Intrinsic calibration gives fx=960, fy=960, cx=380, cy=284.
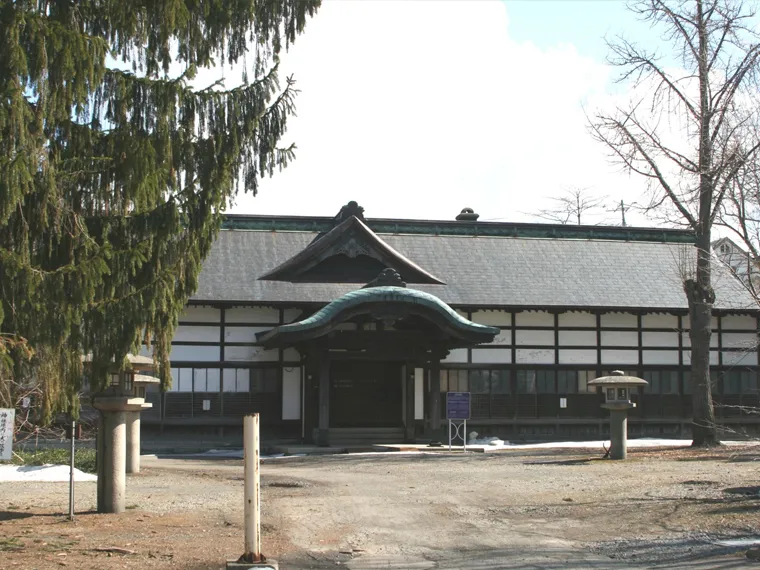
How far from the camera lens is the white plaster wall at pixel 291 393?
27672mm

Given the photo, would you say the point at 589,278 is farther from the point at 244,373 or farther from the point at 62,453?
the point at 62,453

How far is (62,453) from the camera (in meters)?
18.3

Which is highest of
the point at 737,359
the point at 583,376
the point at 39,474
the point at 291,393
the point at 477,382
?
the point at 737,359

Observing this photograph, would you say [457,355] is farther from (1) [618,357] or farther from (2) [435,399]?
(1) [618,357]

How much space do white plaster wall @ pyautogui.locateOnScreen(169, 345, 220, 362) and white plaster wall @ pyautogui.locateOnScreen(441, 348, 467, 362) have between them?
6824 millimetres

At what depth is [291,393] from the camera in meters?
27.8

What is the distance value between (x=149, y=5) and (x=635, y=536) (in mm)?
8149

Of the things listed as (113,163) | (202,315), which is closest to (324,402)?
(202,315)

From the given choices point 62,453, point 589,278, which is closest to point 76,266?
point 62,453

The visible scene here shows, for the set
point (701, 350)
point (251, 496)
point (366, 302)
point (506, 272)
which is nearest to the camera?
point (251, 496)

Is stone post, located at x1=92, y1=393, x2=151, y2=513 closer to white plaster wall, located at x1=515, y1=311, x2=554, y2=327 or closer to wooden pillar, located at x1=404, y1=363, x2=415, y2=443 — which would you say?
wooden pillar, located at x1=404, y1=363, x2=415, y2=443

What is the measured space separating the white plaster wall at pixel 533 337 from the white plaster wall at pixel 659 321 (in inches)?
119

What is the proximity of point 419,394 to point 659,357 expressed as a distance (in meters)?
7.56

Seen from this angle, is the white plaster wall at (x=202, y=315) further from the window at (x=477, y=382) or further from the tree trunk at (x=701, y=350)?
the tree trunk at (x=701, y=350)
